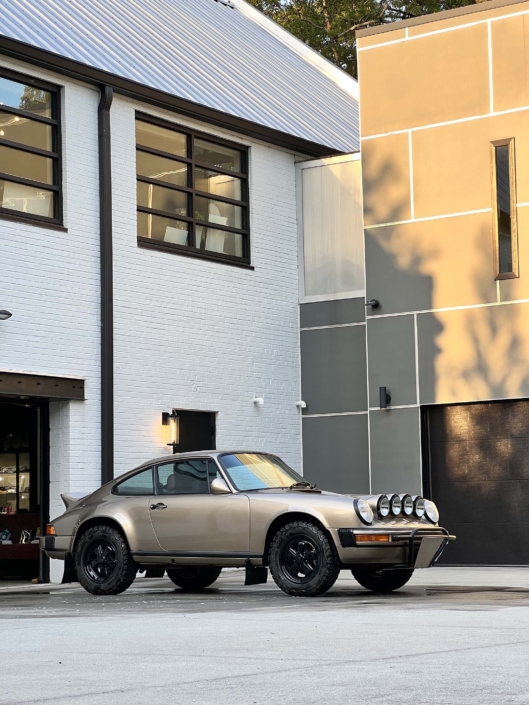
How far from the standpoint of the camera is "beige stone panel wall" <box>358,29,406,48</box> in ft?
61.8

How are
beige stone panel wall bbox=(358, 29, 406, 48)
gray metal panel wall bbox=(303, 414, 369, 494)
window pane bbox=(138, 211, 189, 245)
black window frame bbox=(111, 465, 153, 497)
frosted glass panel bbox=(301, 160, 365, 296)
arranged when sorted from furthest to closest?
frosted glass panel bbox=(301, 160, 365, 296) → gray metal panel wall bbox=(303, 414, 369, 494) → beige stone panel wall bbox=(358, 29, 406, 48) → window pane bbox=(138, 211, 189, 245) → black window frame bbox=(111, 465, 153, 497)

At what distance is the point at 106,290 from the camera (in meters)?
16.9

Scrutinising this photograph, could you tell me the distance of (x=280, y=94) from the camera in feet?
71.7

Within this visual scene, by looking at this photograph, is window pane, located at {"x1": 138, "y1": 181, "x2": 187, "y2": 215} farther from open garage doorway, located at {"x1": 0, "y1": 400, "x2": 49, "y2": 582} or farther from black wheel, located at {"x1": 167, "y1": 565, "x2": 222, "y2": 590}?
black wheel, located at {"x1": 167, "y1": 565, "x2": 222, "y2": 590}

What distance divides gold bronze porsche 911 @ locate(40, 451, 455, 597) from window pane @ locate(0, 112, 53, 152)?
17.0ft

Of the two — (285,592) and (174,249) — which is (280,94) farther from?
(285,592)

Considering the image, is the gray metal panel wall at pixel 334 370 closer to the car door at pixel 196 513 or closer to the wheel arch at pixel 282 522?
the car door at pixel 196 513

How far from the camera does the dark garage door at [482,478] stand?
1744 centimetres

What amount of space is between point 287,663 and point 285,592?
5.23m

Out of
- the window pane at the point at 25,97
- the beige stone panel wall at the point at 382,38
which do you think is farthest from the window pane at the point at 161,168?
the beige stone panel wall at the point at 382,38

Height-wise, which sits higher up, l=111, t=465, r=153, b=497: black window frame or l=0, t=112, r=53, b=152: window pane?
l=0, t=112, r=53, b=152: window pane

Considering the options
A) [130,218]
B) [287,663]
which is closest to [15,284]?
[130,218]

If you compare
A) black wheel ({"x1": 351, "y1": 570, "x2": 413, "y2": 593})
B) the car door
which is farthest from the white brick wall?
black wheel ({"x1": 351, "y1": 570, "x2": 413, "y2": 593})

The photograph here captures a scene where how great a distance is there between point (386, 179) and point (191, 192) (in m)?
2.94
